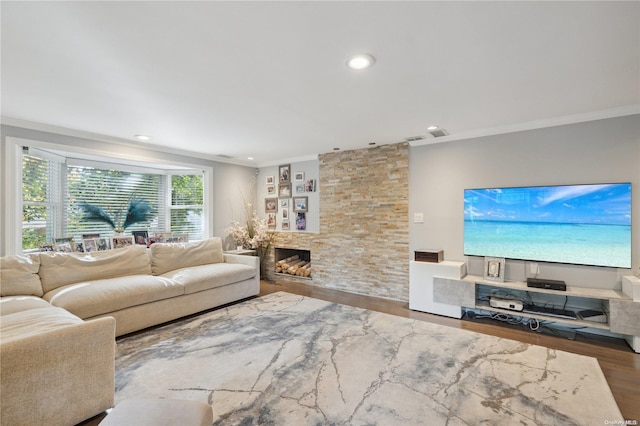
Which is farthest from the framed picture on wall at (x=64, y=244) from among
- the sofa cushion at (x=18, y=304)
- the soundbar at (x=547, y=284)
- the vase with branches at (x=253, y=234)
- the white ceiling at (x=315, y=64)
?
the soundbar at (x=547, y=284)

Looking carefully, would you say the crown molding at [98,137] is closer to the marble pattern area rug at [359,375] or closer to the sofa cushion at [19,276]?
the sofa cushion at [19,276]

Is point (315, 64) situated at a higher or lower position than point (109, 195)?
higher

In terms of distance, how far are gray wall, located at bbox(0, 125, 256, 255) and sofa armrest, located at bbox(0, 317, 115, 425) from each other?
7.65 ft

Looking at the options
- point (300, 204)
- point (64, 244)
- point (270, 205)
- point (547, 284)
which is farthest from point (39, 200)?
point (547, 284)

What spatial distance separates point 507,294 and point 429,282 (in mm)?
855

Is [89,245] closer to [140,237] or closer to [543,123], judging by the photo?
[140,237]

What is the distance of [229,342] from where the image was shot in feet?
8.70

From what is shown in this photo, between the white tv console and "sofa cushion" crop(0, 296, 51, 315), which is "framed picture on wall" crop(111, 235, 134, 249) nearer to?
"sofa cushion" crop(0, 296, 51, 315)

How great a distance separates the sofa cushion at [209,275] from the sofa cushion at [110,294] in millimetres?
118

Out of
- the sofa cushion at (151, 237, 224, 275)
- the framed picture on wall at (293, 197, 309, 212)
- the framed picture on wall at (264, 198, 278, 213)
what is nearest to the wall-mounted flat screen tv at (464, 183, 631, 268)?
the framed picture on wall at (293, 197, 309, 212)

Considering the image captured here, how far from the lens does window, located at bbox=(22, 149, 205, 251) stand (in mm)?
3453

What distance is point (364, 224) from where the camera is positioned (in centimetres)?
441

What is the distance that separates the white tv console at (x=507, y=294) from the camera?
2.52 metres

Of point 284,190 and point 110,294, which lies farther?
point 284,190
